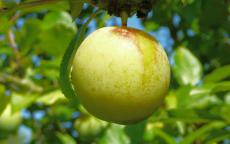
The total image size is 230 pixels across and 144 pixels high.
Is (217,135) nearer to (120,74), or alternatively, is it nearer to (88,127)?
(88,127)

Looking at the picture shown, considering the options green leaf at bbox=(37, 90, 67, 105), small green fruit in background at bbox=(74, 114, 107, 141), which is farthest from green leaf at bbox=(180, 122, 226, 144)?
small green fruit in background at bbox=(74, 114, 107, 141)

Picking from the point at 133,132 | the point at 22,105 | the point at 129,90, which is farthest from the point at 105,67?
the point at 22,105

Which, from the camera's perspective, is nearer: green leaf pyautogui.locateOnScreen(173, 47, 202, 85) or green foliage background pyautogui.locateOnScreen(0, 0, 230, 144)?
green foliage background pyautogui.locateOnScreen(0, 0, 230, 144)

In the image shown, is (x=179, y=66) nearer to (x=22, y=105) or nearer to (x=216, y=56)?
(x=216, y=56)

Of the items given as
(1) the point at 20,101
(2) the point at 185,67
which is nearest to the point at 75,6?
(1) the point at 20,101

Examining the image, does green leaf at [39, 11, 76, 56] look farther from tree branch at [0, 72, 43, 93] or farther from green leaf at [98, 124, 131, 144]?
green leaf at [98, 124, 131, 144]

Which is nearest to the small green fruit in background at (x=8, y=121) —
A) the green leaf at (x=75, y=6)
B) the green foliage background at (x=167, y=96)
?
the green foliage background at (x=167, y=96)
